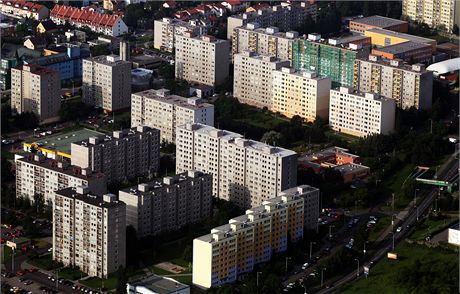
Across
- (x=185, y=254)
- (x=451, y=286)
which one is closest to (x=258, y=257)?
(x=185, y=254)

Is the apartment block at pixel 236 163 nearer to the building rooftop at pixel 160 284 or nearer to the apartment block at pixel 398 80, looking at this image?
the building rooftop at pixel 160 284

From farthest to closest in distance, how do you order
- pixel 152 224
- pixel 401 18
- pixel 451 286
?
1. pixel 401 18
2. pixel 152 224
3. pixel 451 286

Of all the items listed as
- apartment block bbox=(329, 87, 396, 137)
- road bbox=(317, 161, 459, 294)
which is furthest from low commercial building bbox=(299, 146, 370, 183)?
road bbox=(317, 161, 459, 294)

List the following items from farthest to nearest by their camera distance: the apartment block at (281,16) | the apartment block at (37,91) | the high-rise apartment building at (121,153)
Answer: the apartment block at (281,16), the apartment block at (37,91), the high-rise apartment building at (121,153)

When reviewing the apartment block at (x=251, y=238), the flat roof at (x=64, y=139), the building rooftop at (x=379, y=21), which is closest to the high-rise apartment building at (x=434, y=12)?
the building rooftop at (x=379, y=21)

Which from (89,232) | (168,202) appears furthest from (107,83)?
(89,232)

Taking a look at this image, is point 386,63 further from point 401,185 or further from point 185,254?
point 185,254

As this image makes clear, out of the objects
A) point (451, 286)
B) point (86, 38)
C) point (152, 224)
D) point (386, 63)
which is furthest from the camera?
point (86, 38)

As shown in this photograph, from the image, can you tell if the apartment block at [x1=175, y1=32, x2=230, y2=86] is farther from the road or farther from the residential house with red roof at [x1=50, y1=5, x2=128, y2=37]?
the road
